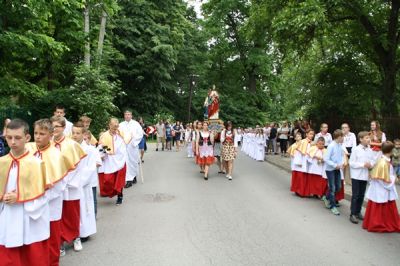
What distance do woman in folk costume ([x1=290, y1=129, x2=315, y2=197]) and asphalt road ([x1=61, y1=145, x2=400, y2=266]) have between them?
340 mm

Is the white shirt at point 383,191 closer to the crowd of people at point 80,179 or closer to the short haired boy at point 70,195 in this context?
the crowd of people at point 80,179

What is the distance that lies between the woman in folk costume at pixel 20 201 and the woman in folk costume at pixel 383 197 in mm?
5407

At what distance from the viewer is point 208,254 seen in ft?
19.6

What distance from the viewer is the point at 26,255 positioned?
4434 millimetres

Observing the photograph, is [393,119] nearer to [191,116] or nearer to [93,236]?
[93,236]

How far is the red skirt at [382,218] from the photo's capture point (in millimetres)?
7383

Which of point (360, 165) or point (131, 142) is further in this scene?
point (131, 142)

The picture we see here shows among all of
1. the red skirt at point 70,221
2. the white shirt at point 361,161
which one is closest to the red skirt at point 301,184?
the white shirt at point 361,161

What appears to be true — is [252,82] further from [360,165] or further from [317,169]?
[360,165]

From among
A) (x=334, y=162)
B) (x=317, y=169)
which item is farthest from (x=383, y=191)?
(x=317, y=169)

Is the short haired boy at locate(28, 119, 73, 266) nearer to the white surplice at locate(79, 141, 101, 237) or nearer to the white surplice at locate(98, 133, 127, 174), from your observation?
the white surplice at locate(79, 141, 101, 237)

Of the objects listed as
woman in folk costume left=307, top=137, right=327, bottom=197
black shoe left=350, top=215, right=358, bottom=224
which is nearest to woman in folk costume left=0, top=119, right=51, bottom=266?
black shoe left=350, top=215, right=358, bottom=224

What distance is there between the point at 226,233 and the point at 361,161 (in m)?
2.77

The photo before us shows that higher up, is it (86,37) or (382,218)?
(86,37)
